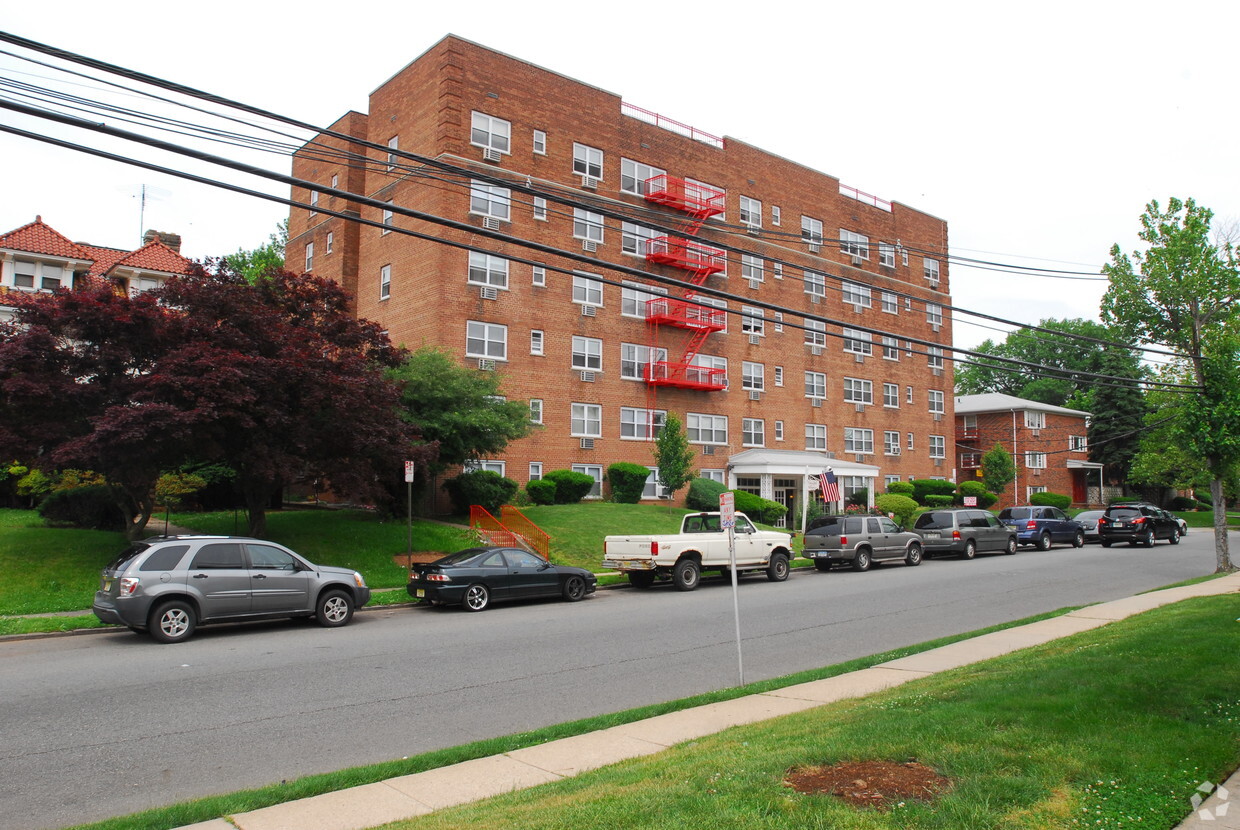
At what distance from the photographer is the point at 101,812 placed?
619cm

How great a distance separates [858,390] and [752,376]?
923 centimetres

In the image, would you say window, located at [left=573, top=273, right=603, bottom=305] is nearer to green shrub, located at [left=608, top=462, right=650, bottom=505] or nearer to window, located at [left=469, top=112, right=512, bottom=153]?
window, located at [left=469, top=112, right=512, bottom=153]

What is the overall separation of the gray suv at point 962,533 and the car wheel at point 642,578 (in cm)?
1271

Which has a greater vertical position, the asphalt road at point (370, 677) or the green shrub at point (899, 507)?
the green shrub at point (899, 507)

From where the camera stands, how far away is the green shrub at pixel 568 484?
3459cm

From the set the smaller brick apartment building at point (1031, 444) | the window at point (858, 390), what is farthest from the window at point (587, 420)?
the smaller brick apartment building at point (1031, 444)

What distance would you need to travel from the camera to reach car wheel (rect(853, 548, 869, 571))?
26.5 meters

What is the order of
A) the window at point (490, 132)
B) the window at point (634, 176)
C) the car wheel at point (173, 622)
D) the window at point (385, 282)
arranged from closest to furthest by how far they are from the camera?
the car wheel at point (173, 622) < the window at point (490, 132) < the window at point (385, 282) < the window at point (634, 176)

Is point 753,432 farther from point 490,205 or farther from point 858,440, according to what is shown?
point 490,205

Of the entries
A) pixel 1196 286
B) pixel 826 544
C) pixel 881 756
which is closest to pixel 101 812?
pixel 881 756

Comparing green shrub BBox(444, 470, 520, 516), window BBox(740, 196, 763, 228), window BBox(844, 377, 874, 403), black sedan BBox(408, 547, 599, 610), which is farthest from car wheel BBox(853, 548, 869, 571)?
window BBox(844, 377, 874, 403)

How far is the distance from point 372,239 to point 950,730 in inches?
1407

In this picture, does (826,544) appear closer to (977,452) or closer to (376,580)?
(376,580)

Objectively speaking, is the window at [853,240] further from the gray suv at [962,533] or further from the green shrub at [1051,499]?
the green shrub at [1051,499]
